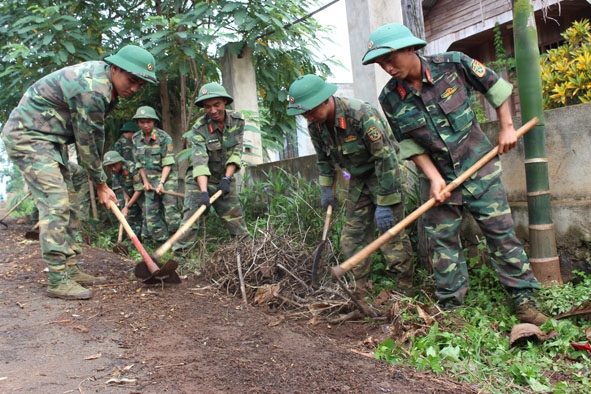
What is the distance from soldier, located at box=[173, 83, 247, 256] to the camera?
506 centimetres

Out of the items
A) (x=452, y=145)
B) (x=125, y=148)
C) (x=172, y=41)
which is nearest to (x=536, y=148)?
(x=452, y=145)

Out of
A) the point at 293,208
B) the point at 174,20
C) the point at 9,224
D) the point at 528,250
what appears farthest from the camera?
the point at 9,224

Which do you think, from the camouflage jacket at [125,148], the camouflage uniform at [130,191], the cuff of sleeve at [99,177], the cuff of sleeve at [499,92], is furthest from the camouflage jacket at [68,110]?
the camouflage jacket at [125,148]

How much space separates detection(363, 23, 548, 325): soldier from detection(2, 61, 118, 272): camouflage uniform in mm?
2005

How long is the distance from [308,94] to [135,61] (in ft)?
4.29

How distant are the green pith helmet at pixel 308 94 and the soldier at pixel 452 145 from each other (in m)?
0.46

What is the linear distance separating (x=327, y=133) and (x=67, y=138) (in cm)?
208

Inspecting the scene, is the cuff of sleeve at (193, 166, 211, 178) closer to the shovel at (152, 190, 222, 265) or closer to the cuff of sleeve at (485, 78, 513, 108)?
the shovel at (152, 190, 222, 265)

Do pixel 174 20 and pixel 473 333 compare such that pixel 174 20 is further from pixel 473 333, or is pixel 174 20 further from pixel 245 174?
pixel 473 333

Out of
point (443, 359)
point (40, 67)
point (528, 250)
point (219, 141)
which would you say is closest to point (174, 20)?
point (219, 141)

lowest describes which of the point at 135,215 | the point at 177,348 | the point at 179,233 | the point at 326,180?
the point at 177,348

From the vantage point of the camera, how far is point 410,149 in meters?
3.21

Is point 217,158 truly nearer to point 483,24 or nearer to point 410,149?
point 410,149

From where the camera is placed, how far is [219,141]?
5.19m
